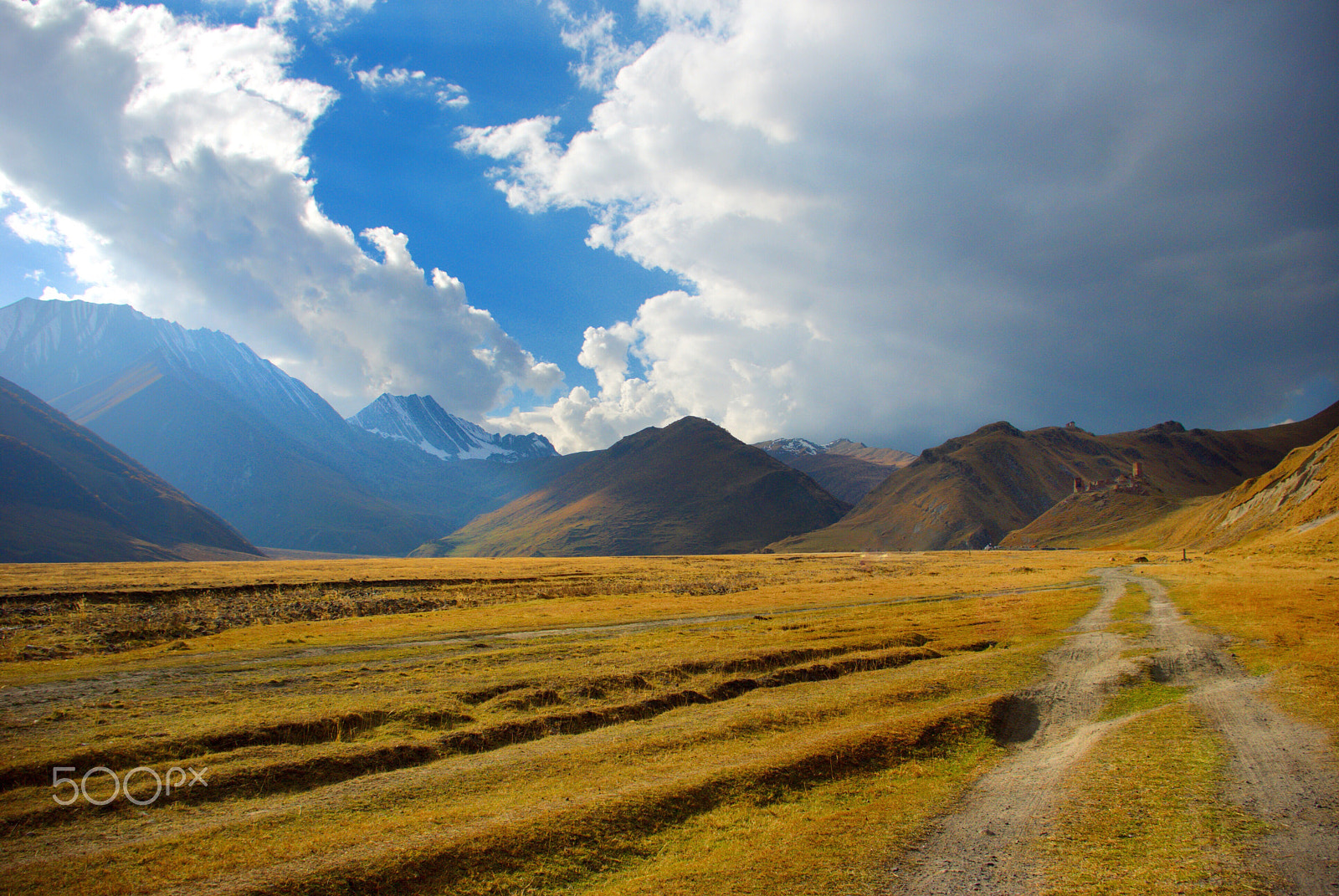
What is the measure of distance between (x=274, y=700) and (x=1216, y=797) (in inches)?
1158

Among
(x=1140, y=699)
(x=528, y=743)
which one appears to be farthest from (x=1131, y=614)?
(x=528, y=743)

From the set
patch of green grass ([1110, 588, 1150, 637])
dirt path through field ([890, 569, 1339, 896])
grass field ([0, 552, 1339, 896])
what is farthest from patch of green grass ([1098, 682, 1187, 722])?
patch of green grass ([1110, 588, 1150, 637])

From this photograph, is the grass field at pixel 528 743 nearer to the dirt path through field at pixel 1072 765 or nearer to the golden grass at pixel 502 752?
the golden grass at pixel 502 752

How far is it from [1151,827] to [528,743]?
16316 mm

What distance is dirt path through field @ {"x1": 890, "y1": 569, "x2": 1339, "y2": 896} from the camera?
1138cm

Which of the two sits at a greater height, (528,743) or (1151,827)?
(528,743)

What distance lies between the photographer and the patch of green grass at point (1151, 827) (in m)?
10.9

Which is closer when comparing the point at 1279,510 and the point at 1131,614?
the point at 1131,614

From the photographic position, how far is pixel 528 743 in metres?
19.0

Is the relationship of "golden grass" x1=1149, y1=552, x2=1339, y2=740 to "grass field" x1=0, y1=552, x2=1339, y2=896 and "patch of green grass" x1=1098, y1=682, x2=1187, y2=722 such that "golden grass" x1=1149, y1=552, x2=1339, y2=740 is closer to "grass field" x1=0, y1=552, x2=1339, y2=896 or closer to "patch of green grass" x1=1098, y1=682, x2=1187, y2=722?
"grass field" x1=0, y1=552, x2=1339, y2=896

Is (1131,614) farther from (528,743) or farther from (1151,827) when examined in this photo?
(528,743)

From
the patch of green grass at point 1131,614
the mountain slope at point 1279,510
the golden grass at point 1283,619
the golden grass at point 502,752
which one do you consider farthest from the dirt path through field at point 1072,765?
the mountain slope at point 1279,510

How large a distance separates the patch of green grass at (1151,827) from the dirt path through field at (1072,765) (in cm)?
43

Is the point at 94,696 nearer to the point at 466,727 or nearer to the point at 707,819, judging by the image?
the point at 466,727
